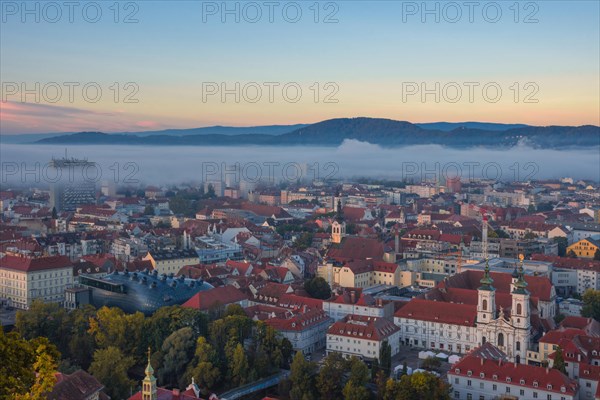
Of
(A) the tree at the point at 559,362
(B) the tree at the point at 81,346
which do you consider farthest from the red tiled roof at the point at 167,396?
(A) the tree at the point at 559,362

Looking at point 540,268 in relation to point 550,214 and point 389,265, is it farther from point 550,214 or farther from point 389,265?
point 550,214

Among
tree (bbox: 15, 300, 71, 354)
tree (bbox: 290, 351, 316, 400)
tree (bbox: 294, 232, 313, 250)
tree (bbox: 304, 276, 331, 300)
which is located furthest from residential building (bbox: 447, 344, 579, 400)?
tree (bbox: 294, 232, 313, 250)

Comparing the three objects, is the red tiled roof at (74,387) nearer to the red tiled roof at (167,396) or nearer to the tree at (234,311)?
the red tiled roof at (167,396)

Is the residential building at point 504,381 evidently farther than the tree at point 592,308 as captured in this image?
No

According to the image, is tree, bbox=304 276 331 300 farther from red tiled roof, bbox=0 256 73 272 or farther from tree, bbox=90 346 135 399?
tree, bbox=90 346 135 399

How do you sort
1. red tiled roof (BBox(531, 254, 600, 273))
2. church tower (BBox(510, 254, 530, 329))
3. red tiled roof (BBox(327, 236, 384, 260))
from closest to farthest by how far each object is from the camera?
church tower (BBox(510, 254, 530, 329))
red tiled roof (BBox(531, 254, 600, 273))
red tiled roof (BBox(327, 236, 384, 260))

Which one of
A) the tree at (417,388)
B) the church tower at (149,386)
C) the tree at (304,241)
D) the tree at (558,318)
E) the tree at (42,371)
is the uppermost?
the tree at (42,371)
